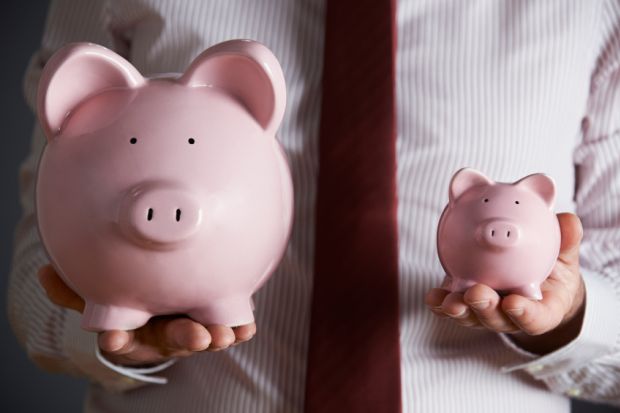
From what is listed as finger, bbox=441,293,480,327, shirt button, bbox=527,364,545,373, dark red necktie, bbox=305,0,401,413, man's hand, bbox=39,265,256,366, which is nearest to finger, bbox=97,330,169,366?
man's hand, bbox=39,265,256,366

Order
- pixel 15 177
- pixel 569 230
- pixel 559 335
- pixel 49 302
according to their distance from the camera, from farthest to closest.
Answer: pixel 15 177 < pixel 49 302 < pixel 559 335 < pixel 569 230

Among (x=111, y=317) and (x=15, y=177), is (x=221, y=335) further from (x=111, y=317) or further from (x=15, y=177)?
(x=15, y=177)

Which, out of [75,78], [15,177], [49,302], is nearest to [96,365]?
[49,302]

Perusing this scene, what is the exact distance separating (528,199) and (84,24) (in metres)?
0.59

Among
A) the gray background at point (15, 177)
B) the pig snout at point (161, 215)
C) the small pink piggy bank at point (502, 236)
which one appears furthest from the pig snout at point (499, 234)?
the gray background at point (15, 177)

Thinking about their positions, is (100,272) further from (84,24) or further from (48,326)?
(84,24)

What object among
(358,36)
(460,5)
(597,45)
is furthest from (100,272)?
(597,45)

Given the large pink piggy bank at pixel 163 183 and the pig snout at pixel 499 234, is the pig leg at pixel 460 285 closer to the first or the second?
the pig snout at pixel 499 234

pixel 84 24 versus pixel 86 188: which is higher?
pixel 84 24

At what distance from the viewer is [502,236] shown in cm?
57

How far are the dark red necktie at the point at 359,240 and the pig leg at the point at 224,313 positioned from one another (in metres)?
0.11

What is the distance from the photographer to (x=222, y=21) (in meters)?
0.80

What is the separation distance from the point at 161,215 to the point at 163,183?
0.02 meters

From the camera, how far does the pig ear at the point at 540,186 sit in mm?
605
